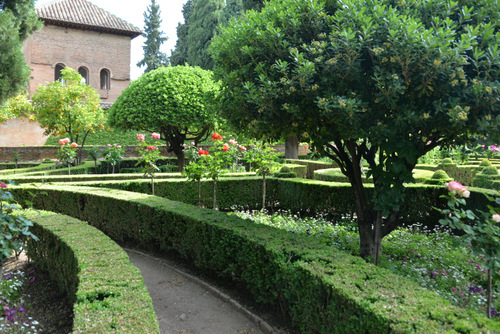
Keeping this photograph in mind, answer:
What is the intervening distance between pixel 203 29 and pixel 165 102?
748 inches

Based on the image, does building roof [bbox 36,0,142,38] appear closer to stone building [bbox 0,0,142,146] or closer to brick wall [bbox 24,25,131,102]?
stone building [bbox 0,0,142,146]

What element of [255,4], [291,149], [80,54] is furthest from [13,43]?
[80,54]

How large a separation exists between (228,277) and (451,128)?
3382mm

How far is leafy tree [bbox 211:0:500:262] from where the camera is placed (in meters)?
3.94

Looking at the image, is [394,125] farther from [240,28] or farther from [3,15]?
[3,15]

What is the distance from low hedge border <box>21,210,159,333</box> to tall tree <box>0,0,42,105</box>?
222 cm

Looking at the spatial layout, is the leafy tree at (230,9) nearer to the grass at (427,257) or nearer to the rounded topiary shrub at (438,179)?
the rounded topiary shrub at (438,179)

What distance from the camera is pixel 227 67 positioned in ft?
18.2

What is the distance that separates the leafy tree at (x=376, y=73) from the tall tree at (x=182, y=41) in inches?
1298

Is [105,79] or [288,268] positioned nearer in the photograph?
[288,268]

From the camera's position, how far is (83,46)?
29312mm

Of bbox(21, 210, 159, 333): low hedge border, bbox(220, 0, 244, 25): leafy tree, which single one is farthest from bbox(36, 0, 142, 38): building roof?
bbox(21, 210, 159, 333): low hedge border

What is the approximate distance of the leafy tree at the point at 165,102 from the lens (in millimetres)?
13789

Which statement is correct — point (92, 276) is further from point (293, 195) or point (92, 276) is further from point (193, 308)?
point (293, 195)
